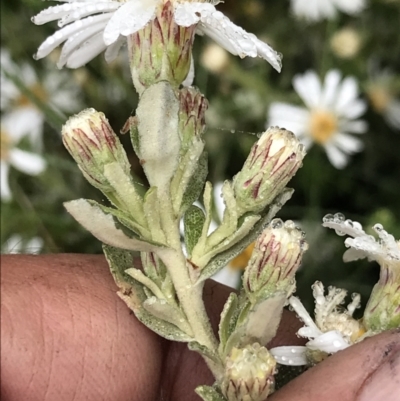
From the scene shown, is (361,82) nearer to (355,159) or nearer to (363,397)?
(355,159)

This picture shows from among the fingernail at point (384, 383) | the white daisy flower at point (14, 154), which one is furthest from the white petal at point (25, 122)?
the fingernail at point (384, 383)

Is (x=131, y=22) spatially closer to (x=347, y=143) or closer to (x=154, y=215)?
(x=154, y=215)

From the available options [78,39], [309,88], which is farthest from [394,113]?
[78,39]

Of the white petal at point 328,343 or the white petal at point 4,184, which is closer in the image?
the white petal at point 328,343

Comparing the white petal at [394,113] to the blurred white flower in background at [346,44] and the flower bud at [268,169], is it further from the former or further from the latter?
the flower bud at [268,169]

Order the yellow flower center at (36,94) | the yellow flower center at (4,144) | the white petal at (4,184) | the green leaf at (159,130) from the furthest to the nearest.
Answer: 1. the yellow flower center at (36,94)
2. the yellow flower center at (4,144)
3. the white petal at (4,184)
4. the green leaf at (159,130)

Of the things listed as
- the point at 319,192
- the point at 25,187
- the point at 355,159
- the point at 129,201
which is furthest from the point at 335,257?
the point at 129,201
